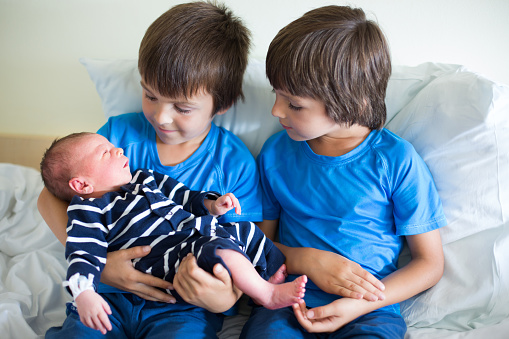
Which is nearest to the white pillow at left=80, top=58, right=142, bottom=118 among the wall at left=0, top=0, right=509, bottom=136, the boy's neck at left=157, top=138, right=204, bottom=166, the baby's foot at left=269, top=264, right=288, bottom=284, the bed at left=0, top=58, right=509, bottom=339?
the bed at left=0, top=58, right=509, bottom=339

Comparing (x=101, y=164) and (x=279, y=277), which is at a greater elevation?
(x=101, y=164)

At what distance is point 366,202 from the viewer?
1.11m

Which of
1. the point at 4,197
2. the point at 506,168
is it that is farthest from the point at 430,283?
the point at 4,197

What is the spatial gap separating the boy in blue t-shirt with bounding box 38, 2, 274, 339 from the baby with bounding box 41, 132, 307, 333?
4 cm

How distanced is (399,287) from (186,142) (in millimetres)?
696

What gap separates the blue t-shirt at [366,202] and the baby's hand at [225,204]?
0.19 meters

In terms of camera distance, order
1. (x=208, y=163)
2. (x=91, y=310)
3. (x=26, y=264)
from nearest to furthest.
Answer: (x=91, y=310) < (x=208, y=163) < (x=26, y=264)

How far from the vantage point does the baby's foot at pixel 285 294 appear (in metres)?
0.95

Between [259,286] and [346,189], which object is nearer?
[259,286]

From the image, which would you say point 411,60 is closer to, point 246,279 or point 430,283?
point 430,283

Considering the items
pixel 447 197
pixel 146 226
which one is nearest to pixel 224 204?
pixel 146 226

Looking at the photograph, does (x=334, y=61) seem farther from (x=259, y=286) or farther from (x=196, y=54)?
(x=259, y=286)

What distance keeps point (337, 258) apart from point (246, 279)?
251mm

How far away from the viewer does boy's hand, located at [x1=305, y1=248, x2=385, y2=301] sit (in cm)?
101
